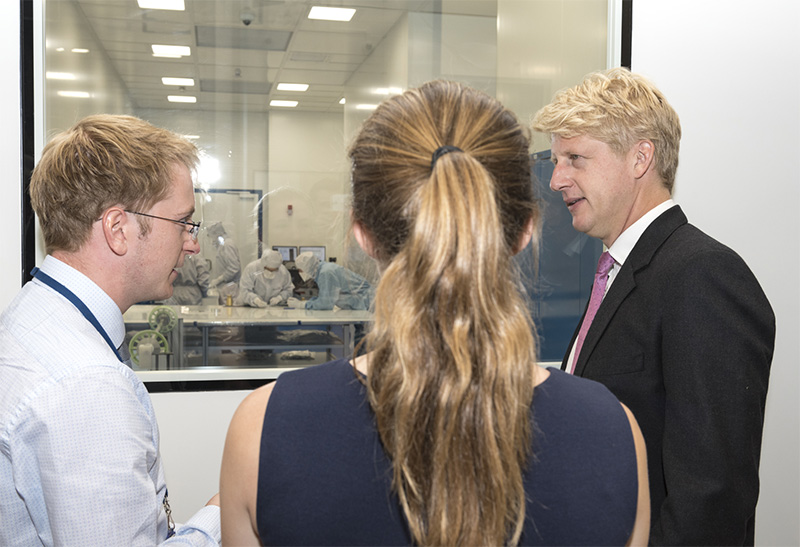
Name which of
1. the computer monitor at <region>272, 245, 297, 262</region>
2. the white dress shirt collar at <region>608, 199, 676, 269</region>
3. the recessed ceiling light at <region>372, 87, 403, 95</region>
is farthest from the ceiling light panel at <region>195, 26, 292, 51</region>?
the white dress shirt collar at <region>608, 199, 676, 269</region>

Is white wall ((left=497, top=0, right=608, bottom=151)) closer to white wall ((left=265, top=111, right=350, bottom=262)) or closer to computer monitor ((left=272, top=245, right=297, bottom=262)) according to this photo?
white wall ((left=265, top=111, right=350, bottom=262))

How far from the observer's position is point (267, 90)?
2.71m

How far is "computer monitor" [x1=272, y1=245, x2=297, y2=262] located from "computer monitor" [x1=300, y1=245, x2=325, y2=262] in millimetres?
32

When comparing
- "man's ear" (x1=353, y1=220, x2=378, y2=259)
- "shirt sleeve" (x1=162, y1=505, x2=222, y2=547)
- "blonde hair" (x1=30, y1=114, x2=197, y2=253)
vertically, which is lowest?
"shirt sleeve" (x1=162, y1=505, x2=222, y2=547)

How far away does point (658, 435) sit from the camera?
149 cm

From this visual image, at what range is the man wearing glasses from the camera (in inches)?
41.1

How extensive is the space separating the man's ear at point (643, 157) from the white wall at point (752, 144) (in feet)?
4.09

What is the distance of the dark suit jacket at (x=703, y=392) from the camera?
1.39 meters

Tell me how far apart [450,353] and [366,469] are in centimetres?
16

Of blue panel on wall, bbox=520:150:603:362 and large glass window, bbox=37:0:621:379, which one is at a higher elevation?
large glass window, bbox=37:0:621:379

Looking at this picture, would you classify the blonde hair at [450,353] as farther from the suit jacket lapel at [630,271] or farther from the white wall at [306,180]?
the white wall at [306,180]

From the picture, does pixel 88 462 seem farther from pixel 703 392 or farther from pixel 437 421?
pixel 703 392

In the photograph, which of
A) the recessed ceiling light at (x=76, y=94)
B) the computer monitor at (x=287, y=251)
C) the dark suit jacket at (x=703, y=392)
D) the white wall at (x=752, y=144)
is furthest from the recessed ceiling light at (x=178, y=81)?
the dark suit jacket at (x=703, y=392)

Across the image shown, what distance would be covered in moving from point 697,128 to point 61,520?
2.67 m
